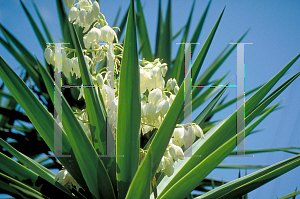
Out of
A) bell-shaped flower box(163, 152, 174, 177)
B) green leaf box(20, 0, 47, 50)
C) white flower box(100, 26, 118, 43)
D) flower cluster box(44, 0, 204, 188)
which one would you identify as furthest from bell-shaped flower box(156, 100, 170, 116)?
green leaf box(20, 0, 47, 50)

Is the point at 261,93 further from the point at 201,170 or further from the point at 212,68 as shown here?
the point at 212,68

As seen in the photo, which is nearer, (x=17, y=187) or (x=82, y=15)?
(x=17, y=187)

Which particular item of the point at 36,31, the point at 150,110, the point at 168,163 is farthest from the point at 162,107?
the point at 36,31

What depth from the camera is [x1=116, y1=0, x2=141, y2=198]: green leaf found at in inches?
19.3

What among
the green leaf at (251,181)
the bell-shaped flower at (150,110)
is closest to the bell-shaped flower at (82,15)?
the bell-shaped flower at (150,110)

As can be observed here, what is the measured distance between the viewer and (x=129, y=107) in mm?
521

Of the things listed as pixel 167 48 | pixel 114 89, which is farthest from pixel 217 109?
pixel 114 89

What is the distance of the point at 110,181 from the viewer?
606 mm

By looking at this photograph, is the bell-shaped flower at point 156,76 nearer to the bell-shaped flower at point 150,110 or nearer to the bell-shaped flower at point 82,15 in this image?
the bell-shaped flower at point 150,110

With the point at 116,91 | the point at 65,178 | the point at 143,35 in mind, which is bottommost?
the point at 65,178

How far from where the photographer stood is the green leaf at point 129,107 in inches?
19.3

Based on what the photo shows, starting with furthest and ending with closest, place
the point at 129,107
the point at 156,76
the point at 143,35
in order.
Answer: the point at 143,35
the point at 156,76
the point at 129,107

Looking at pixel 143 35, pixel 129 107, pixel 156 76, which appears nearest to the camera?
pixel 129 107

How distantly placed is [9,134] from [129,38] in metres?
1.34
